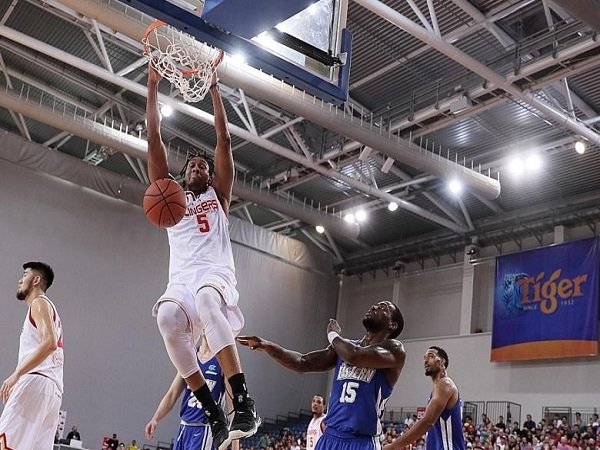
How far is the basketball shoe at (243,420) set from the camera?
13.7ft

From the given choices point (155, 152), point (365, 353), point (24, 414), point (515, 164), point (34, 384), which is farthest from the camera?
point (515, 164)

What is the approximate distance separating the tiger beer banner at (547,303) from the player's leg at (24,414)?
17.2m

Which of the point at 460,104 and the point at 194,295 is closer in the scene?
the point at 194,295

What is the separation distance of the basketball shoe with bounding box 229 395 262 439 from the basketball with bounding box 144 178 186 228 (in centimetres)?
114

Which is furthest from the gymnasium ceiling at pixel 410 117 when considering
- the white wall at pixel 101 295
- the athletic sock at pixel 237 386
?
the athletic sock at pixel 237 386

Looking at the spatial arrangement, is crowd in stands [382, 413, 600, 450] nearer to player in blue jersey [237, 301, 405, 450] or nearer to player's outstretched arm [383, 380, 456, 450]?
player's outstretched arm [383, 380, 456, 450]

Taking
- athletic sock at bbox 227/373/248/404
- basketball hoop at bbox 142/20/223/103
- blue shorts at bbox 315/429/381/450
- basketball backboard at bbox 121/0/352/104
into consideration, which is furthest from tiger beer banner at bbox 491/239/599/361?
athletic sock at bbox 227/373/248/404

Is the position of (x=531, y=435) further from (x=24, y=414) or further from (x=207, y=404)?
(x=207, y=404)

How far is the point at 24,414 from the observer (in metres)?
Answer: 6.12

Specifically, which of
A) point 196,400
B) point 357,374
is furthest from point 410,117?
point 357,374

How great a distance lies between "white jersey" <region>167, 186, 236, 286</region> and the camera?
4699 mm

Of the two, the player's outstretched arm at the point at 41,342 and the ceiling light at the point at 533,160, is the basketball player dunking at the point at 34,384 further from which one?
the ceiling light at the point at 533,160

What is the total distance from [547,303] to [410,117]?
7099 mm

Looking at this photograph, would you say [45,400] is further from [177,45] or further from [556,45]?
[556,45]
